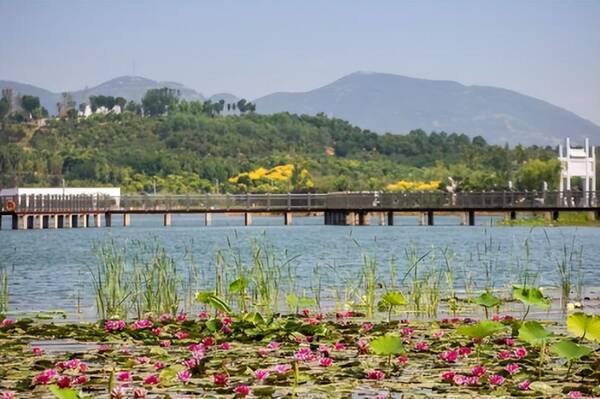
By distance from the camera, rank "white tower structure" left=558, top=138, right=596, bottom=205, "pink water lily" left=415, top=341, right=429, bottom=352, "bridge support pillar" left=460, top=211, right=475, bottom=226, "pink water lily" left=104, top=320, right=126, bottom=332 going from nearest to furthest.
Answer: "pink water lily" left=415, top=341, right=429, bottom=352 → "pink water lily" left=104, top=320, right=126, bottom=332 → "white tower structure" left=558, top=138, right=596, bottom=205 → "bridge support pillar" left=460, top=211, right=475, bottom=226

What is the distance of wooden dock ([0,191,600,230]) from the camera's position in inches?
2415

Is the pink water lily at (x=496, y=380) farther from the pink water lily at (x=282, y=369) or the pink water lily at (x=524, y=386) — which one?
the pink water lily at (x=282, y=369)

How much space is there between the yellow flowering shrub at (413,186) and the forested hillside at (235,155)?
4.37 ft

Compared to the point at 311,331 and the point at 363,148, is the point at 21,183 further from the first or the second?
the point at 311,331

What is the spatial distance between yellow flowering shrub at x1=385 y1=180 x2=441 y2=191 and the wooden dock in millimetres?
47275

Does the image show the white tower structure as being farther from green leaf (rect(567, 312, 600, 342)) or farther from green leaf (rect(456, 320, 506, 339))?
green leaf (rect(567, 312, 600, 342))

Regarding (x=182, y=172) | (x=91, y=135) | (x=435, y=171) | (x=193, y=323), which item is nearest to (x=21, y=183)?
(x=182, y=172)

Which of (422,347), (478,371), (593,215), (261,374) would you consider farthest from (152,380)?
(593,215)

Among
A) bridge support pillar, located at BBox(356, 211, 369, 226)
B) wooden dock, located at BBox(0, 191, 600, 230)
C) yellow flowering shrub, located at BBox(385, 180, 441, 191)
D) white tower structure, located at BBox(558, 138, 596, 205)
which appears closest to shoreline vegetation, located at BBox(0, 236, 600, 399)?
wooden dock, located at BBox(0, 191, 600, 230)

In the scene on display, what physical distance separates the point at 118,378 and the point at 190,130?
157m

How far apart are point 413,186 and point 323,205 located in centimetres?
5641

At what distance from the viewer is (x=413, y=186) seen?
414 ft

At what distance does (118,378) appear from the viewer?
1005 centimetres

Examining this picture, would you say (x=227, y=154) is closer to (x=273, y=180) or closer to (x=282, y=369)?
(x=273, y=180)
